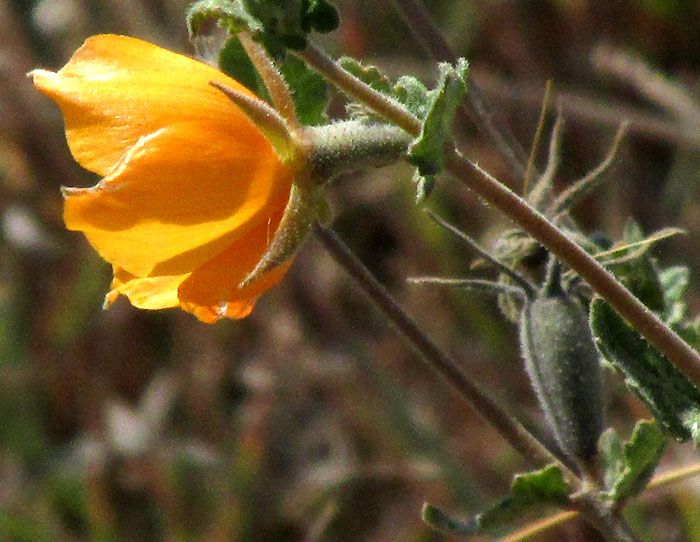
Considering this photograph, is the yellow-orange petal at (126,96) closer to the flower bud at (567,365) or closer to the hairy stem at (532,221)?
the hairy stem at (532,221)

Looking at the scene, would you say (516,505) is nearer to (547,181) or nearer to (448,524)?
(448,524)

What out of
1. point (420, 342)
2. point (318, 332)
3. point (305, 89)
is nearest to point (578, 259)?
point (420, 342)

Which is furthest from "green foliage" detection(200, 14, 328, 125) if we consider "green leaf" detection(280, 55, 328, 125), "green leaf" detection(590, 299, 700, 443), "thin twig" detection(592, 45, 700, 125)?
"thin twig" detection(592, 45, 700, 125)

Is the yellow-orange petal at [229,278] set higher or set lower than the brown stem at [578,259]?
lower

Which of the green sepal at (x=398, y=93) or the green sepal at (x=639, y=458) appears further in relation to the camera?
the green sepal at (x=639, y=458)

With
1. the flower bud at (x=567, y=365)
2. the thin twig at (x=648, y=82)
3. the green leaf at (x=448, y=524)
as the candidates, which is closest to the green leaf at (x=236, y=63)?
the flower bud at (x=567, y=365)

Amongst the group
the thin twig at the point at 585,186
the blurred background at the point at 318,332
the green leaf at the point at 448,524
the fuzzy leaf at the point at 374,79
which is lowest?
the blurred background at the point at 318,332

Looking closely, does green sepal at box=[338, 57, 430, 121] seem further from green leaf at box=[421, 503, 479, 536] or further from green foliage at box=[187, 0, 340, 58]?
green leaf at box=[421, 503, 479, 536]
